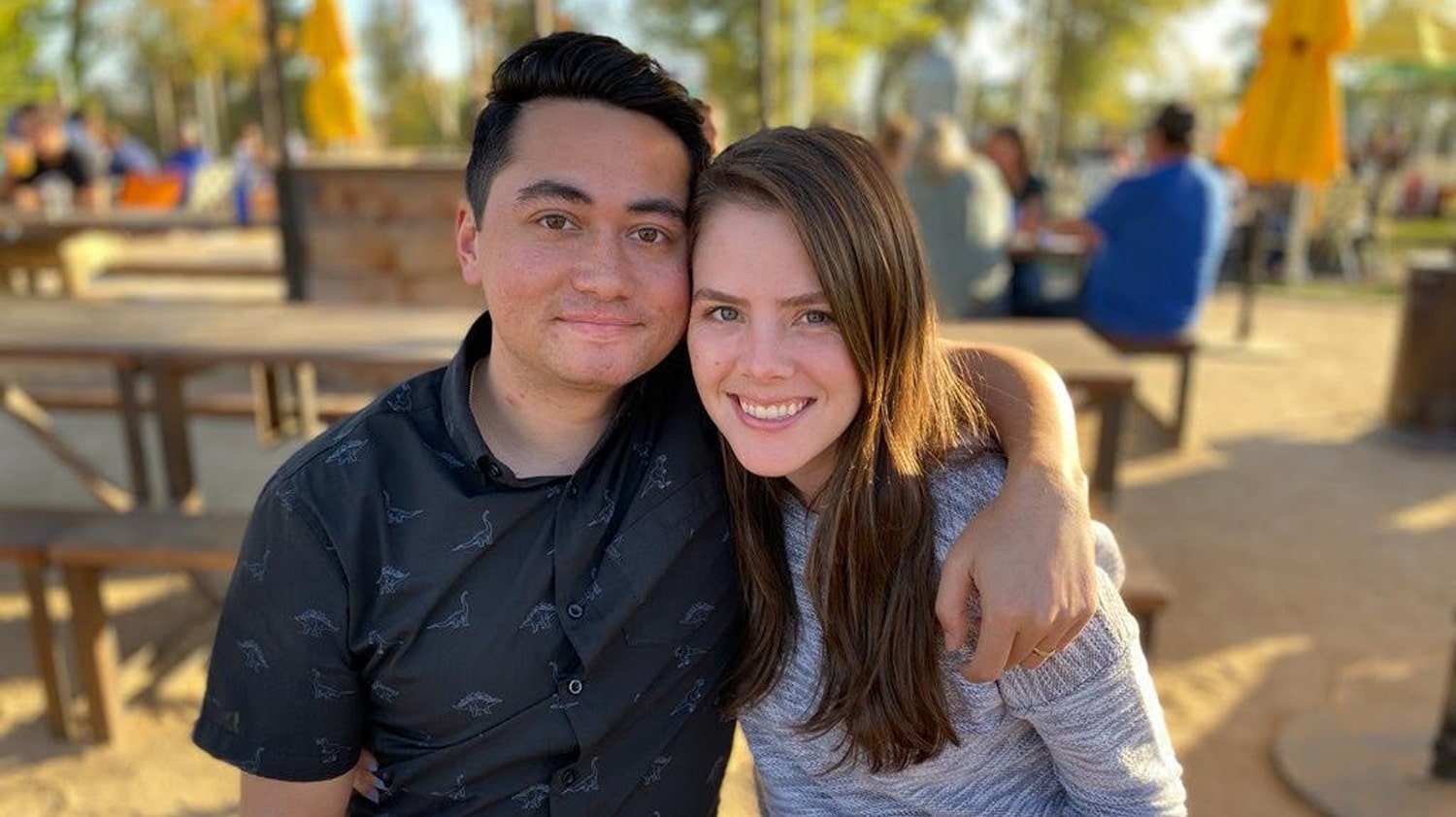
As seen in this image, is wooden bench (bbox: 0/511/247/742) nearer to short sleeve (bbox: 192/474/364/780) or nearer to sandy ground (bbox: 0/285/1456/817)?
sandy ground (bbox: 0/285/1456/817)

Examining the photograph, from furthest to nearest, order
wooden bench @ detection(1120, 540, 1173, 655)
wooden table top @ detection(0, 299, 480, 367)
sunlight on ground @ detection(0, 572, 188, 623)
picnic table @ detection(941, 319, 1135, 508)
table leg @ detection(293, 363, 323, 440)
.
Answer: table leg @ detection(293, 363, 323, 440)
sunlight on ground @ detection(0, 572, 188, 623)
picnic table @ detection(941, 319, 1135, 508)
wooden table top @ detection(0, 299, 480, 367)
wooden bench @ detection(1120, 540, 1173, 655)

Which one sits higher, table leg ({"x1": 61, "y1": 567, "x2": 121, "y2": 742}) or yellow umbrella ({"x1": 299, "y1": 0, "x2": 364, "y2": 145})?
yellow umbrella ({"x1": 299, "y1": 0, "x2": 364, "y2": 145})

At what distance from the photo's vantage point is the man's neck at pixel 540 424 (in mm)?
1511

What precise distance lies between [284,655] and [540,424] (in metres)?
0.47

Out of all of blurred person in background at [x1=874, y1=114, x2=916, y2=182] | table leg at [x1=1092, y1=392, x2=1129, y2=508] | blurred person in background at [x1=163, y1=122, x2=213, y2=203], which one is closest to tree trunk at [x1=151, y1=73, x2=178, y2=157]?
blurred person in background at [x1=163, y1=122, x2=213, y2=203]

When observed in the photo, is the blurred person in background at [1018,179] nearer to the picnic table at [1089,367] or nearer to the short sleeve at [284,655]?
the picnic table at [1089,367]

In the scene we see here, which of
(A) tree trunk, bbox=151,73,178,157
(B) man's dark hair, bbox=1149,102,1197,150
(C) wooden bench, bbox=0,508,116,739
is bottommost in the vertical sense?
(C) wooden bench, bbox=0,508,116,739

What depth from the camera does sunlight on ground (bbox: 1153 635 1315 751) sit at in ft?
11.1

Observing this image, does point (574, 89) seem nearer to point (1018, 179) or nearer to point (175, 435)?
point (175, 435)

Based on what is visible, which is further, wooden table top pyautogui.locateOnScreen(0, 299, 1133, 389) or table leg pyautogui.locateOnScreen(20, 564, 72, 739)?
wooden table top pyautogui.locateOnScreen(0, 299, 1133, 389)

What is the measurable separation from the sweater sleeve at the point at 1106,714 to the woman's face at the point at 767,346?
41 centimetres

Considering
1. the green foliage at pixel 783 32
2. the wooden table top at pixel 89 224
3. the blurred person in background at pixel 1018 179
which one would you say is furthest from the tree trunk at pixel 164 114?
the blurred person in background at pixel 1018 179

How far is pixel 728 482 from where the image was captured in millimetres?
1527

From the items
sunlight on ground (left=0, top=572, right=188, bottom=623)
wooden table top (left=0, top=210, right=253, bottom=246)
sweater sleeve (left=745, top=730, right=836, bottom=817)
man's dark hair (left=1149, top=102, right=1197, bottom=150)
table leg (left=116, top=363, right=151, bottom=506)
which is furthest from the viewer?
wooden table top (left=0, top=210, right=253, bottom=246)
